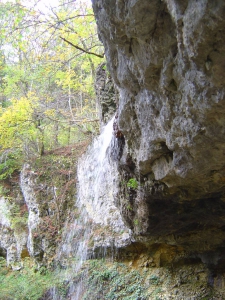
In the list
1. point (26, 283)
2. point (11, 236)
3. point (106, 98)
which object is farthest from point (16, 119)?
point (26, 283)

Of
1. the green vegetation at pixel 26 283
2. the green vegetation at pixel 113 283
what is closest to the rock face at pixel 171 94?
A: the green vegetation at pixel 113 283

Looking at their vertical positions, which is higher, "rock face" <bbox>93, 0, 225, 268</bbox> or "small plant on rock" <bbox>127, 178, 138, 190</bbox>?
"rock face" <bbox>93, 0, 225, 268</bbox>

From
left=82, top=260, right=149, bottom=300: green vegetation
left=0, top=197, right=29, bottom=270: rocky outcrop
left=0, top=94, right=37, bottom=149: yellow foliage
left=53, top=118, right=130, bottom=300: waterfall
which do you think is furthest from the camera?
left=0, top=197, right=29, bottom=270: rocky outcrop

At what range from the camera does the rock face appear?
188cm

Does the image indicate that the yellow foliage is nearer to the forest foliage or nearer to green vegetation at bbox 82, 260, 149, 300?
the forest foliage

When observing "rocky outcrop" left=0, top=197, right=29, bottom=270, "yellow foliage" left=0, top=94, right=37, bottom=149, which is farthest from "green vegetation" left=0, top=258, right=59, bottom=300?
"yellow foliage" left=0, top=94, right=37, bottom=149

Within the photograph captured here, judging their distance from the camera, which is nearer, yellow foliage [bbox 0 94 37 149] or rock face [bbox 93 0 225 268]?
rock face [bbox 93 0 225 268]

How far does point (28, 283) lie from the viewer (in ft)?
28.0

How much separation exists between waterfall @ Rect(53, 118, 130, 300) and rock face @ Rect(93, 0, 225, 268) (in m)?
3.30

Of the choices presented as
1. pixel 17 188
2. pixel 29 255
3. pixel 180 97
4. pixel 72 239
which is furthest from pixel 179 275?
pixel 17 188

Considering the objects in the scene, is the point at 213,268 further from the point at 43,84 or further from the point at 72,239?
the point at 43,84

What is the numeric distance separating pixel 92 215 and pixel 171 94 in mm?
6592

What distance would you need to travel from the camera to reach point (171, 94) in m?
2.51

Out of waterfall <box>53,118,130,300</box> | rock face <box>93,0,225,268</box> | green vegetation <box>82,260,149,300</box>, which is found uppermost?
rock face <box>93,0,225,268</box>
